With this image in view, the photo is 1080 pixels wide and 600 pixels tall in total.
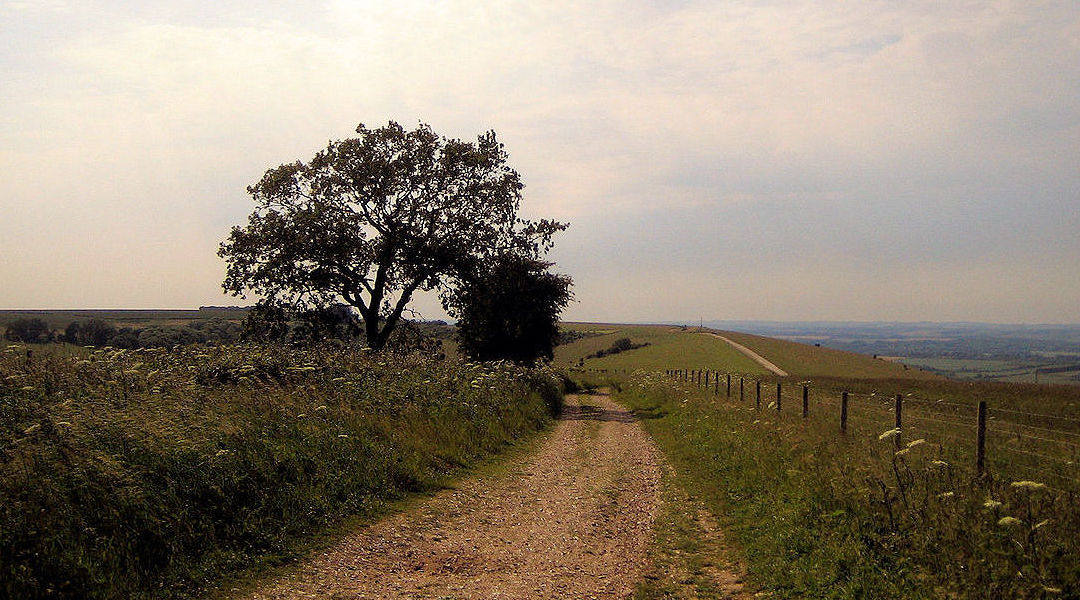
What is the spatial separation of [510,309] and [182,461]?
27198 mm

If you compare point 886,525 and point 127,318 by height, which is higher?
point 127,318

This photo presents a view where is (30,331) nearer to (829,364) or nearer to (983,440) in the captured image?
(983,440)

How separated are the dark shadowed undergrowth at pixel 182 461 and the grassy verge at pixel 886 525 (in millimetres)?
5846

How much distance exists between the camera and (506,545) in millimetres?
8836

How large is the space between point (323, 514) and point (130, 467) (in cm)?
254

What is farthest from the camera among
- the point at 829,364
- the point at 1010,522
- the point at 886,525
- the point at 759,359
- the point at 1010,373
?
the point at 1010,373

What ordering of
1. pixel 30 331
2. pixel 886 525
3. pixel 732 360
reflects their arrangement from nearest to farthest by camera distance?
pixel 886 525 < pixel 30 331 < pixel 732 360

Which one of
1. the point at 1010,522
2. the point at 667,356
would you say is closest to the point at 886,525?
the point at 1010,522

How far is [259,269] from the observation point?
32.2 meters

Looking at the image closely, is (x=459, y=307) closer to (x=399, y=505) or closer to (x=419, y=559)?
(x=399, y=505)

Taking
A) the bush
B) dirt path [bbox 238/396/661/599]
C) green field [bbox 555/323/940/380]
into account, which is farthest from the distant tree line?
green field [bbox 555/323/940/380]

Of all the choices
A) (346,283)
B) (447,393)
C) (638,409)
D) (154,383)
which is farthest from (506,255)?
(154,383)

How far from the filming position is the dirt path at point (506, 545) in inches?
281

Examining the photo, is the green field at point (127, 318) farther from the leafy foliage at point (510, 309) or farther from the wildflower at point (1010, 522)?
the wildflower at point (1010, 522)
